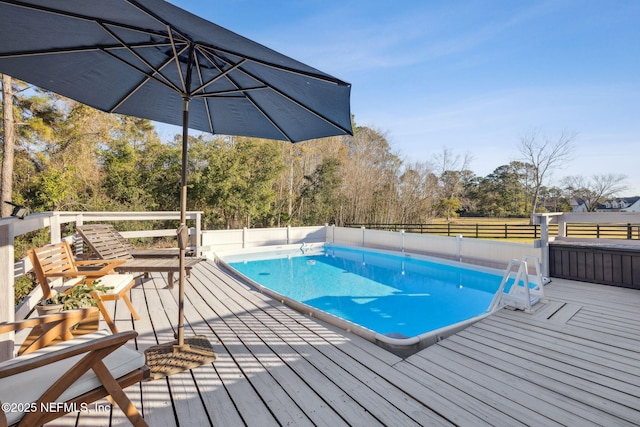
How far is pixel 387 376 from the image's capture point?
79.0 inches

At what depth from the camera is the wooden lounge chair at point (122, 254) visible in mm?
3502

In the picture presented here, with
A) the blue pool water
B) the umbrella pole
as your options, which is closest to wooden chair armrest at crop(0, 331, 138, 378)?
the umbrella pole

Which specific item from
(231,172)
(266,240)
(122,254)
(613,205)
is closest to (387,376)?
(122,254)

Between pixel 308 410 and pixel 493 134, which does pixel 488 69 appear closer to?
pixel 493 134

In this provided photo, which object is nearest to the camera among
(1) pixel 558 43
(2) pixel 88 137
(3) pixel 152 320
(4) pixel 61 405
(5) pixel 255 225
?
(4) pixel 61 405

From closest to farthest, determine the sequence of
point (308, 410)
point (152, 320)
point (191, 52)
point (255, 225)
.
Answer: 1. point (308, 410)
2. point (191, 52)
3. point (152, 320)
4. point (255, 225)

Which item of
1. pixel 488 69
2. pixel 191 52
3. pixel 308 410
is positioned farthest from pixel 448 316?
pixel 488 69

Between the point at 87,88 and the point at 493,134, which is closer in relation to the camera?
the point at 87,88

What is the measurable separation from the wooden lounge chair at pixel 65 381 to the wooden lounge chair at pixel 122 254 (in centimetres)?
226

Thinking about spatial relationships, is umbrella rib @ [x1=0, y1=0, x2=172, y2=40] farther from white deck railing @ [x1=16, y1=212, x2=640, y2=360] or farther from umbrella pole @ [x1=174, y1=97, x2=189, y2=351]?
white deck railing @ [x1=16, y1=212, x2=640, y2=360]

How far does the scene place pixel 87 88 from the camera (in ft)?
8.48

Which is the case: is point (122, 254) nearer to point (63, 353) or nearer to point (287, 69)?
point (63, 353)

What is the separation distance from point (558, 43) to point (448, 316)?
9211 millimetres

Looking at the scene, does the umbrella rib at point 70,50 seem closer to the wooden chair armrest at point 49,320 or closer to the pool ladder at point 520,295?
the wooden chair armrest at point 49,320
